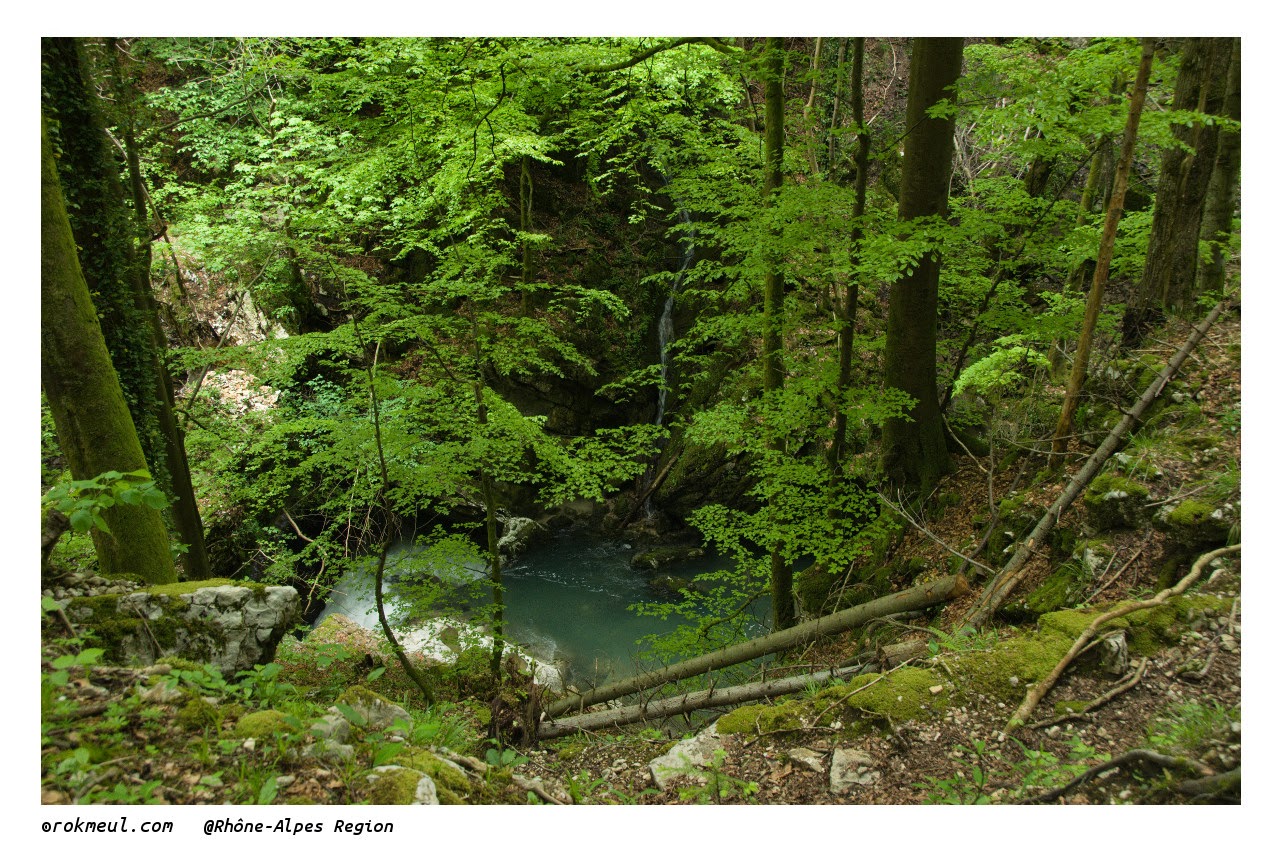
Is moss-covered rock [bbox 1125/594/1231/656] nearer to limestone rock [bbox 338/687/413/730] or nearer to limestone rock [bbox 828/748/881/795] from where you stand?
limestone rock [bbox 828/748/881/795]

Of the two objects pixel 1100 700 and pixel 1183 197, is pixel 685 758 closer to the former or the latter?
pixel 1100 700

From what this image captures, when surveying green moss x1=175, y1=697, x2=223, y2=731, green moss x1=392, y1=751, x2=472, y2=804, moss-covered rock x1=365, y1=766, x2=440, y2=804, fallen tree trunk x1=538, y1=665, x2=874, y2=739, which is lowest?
fallen tree trunk x1=538, y1=665, x2=874, y2=739

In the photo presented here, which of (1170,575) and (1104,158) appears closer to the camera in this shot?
(1170,575)

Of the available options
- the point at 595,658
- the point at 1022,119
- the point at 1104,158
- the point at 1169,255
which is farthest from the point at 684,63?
the point at 595,658

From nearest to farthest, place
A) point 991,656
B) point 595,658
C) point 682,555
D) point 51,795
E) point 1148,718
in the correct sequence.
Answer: point 51,795
point 1148,718
point 991,656
point 595,658
point 682,555

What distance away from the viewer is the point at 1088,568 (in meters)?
3.57

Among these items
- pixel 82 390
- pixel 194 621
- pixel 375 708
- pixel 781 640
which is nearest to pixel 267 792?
pixel 375 708

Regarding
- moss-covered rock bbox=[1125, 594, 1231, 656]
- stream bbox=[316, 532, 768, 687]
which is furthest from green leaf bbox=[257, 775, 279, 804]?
stream bbox=[316, 532, 768, 687]

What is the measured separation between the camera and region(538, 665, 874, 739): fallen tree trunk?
13.8 ft

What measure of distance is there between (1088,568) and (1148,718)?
1157mm

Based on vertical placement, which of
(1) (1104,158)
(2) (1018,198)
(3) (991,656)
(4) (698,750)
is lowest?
(4) (698,750)

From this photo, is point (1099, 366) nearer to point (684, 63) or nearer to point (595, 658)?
point (684, 63)

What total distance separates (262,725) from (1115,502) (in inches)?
177

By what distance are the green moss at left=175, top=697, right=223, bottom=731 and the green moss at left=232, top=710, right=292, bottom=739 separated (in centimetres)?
8
